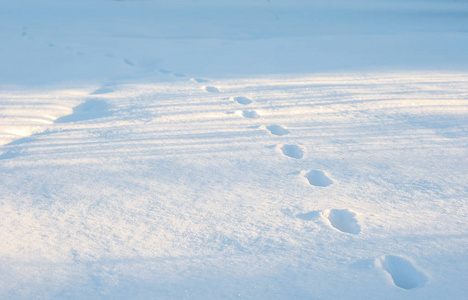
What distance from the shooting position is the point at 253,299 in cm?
129

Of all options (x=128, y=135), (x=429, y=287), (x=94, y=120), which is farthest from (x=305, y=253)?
(x=94, y=120)

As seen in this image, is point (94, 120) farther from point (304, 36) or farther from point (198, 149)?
point (304, 36)

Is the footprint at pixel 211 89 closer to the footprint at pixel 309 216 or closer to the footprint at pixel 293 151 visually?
the footprint at pixel 293 151

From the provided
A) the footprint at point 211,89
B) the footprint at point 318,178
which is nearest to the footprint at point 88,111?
the footprint at point 211,89

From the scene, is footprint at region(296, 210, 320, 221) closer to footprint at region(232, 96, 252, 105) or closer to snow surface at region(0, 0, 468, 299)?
snow surface at region(0, 0, 468, 299)

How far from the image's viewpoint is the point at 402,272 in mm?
1400

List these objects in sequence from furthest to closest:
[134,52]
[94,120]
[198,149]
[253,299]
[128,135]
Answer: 1. [134,52]
2. [94,120]
3. [128,135]
4. [198,149]
5. [253,299]

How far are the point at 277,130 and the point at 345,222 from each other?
1.01 metres

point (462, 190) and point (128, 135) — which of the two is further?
point (128, 135)

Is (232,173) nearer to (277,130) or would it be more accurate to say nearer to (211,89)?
(277,130)

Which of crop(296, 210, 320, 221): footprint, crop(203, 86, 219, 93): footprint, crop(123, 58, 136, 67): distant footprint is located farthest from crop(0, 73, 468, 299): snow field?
crop(123, 58, 136, 67): distant footprint

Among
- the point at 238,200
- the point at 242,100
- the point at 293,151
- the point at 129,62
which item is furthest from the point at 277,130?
the point at 129,62

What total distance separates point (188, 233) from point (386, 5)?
6.60 m

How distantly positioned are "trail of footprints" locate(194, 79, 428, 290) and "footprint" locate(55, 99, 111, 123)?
48.1 inches
